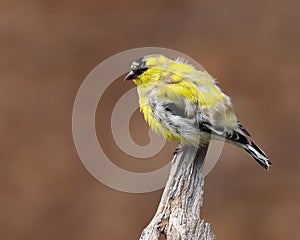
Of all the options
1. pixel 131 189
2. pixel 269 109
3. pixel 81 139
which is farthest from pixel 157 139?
pixel 269 109

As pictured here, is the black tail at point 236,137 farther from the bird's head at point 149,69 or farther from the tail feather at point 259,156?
the bird's head at point 149,69

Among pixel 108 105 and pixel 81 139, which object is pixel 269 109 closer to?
pixel 108 105

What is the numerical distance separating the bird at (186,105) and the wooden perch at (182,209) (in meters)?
0.37

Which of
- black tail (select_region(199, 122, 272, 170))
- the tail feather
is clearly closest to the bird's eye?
black tail (select_region(199, 122, 272, 170))

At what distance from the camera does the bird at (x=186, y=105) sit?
321cm

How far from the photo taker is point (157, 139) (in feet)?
12.2

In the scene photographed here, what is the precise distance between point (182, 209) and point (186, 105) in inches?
26.8

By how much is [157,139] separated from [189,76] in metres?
0.52

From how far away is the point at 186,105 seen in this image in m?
3.25

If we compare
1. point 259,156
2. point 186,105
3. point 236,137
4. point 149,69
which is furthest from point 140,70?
point 259,156

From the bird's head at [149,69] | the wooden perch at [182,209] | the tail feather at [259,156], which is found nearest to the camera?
the wooden perch at [182,209]

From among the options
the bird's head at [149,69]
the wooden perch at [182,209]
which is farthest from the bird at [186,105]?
the wooden perch at [182,209]

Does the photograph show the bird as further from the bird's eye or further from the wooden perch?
the wooden perch

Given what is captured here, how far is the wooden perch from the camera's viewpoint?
2605 millimetres
